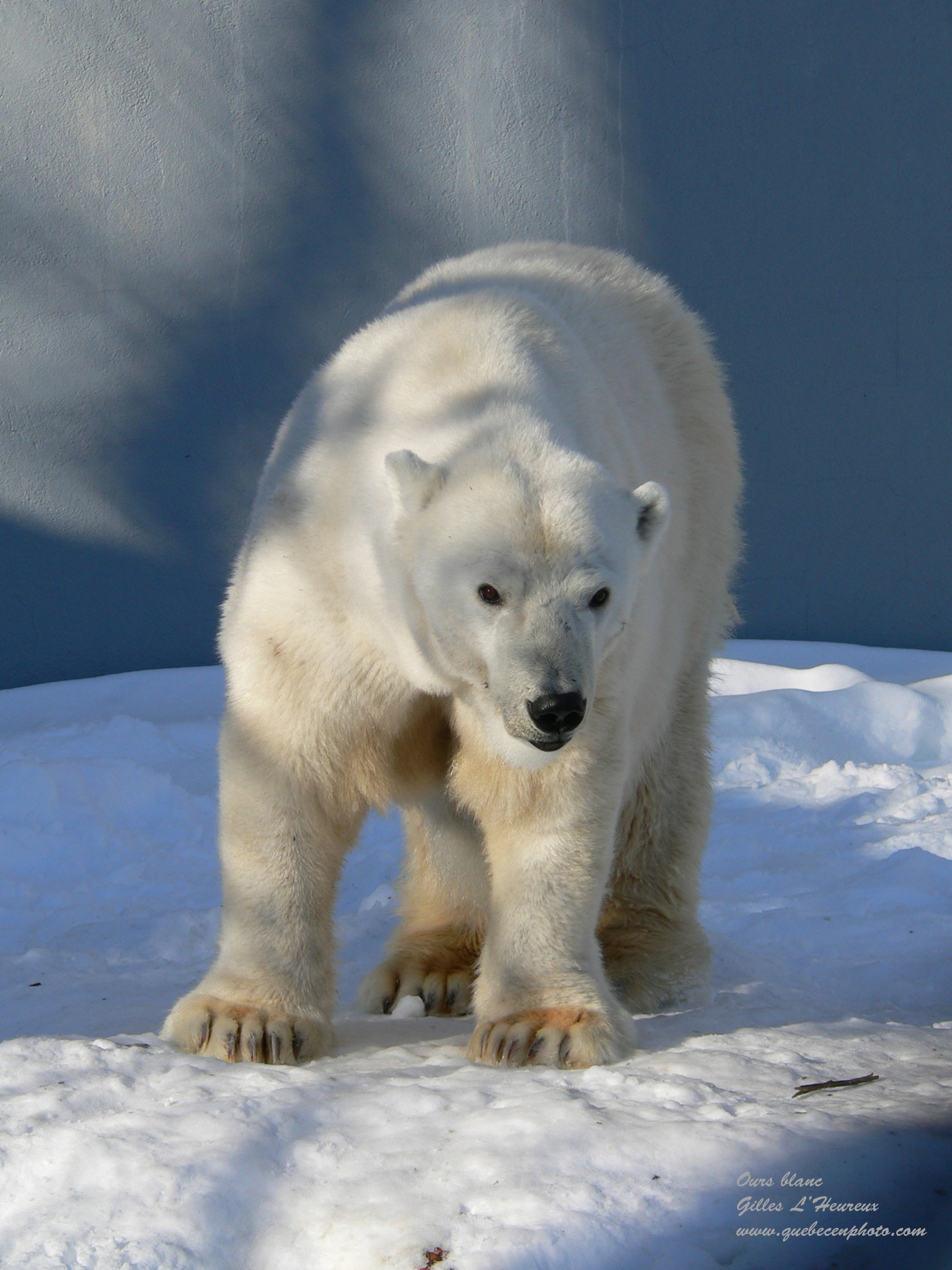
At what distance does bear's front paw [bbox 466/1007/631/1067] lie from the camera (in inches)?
96.4

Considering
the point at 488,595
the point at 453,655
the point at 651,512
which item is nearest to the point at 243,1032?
the point at 453,655

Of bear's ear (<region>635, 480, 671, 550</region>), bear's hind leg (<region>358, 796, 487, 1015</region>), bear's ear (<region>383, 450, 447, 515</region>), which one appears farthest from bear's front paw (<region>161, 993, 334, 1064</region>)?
bear's ear (<region>635, 480, 671, 550</region>)

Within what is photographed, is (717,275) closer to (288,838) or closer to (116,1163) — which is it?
(288,838)

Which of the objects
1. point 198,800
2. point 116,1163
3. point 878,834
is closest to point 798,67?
point 878,834

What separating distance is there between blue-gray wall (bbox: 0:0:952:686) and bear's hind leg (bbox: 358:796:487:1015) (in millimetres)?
3015

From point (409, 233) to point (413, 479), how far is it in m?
4.26

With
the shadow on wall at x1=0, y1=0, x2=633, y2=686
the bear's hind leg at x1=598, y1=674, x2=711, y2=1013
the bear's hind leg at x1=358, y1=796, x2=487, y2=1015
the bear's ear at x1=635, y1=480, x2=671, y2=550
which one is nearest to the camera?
the bear's ear at x1=635, y1=480, x2=671, y2=550

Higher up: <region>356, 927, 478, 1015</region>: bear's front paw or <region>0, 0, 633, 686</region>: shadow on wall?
<region>0, 0, 633, 686</region>: shadow on wall

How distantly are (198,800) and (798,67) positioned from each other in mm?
4244

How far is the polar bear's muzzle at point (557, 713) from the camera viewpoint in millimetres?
2109

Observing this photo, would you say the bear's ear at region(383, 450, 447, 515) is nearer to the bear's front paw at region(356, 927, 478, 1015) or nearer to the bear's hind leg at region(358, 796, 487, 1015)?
the bear's hind leg at region(358, 796, 487, 1015)

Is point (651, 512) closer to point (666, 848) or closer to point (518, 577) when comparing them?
point (518, 577)

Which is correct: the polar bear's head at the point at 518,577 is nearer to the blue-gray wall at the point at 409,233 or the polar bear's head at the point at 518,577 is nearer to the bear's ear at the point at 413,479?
the bear's ear at the point at 413,479

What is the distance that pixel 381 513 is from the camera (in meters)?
2.41
